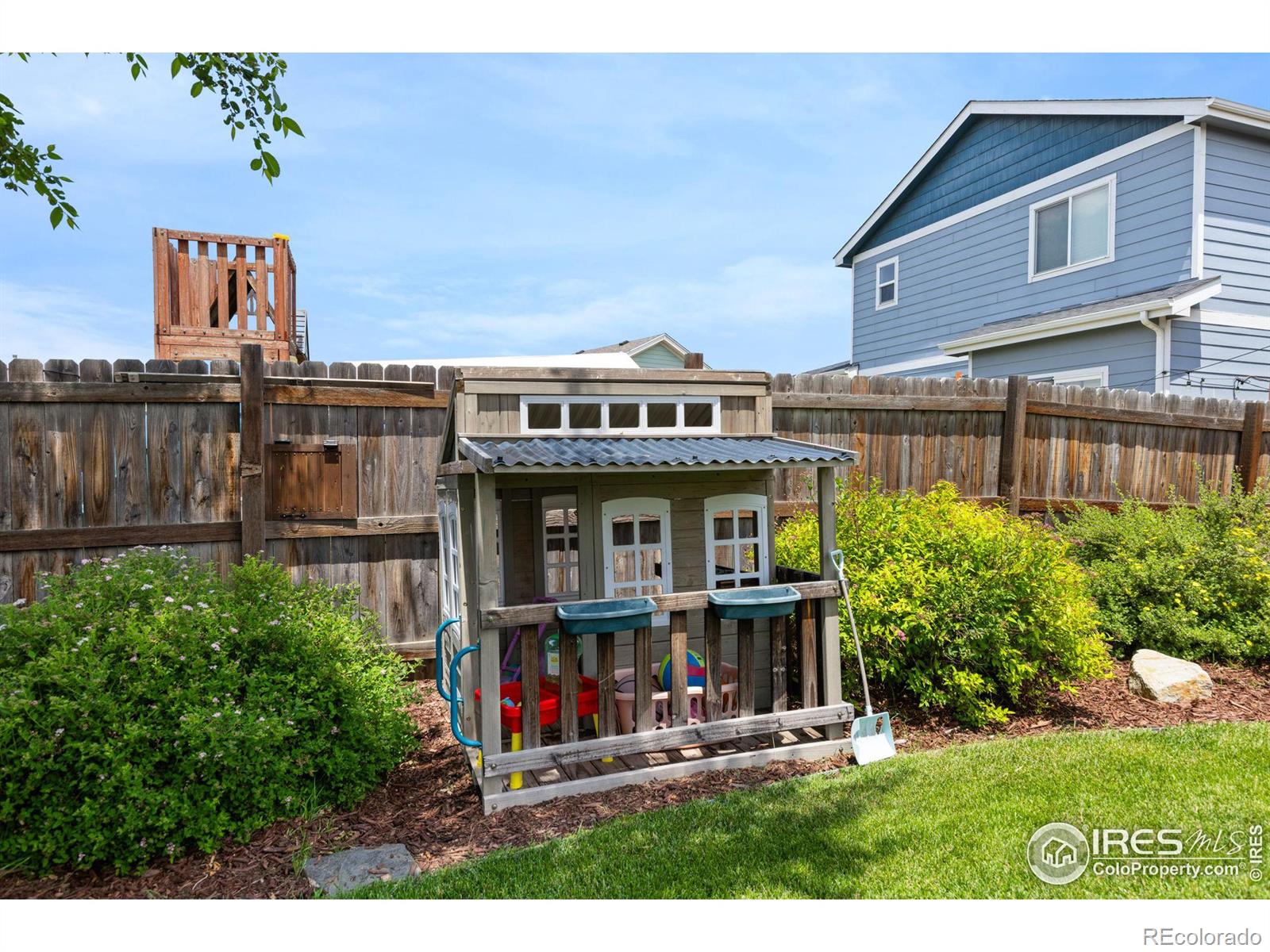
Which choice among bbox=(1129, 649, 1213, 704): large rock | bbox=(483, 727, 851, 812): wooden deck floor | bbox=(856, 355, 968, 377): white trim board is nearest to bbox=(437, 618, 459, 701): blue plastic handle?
bbox=(483, 727, 851, 812): wooden deck floor

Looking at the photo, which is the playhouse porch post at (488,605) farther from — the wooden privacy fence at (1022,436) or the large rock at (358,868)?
the wooden privacy fence at (1022,436)

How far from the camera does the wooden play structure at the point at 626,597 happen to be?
4.54 m

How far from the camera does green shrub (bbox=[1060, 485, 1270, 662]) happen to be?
22.2 ft

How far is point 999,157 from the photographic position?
13383mm

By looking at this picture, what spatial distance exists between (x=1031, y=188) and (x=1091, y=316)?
3.27m

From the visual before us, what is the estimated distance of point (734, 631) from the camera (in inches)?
224

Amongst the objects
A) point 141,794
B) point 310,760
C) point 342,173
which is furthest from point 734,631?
point 342,173

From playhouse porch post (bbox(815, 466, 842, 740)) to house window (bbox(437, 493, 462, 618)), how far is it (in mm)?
2588

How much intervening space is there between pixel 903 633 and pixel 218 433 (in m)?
5.59

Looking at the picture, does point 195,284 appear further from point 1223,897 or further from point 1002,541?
point 1223,897

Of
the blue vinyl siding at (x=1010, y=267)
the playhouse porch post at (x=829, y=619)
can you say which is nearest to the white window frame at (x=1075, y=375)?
the blue vinyl siding at (x=1010, y=267)

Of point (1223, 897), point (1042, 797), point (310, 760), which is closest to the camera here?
point (1223, 897)

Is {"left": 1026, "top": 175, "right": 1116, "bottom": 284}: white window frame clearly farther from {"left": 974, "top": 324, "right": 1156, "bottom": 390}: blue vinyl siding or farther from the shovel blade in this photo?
the shovel blade

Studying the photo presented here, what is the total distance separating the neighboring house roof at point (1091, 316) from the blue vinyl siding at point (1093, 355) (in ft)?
0.55
